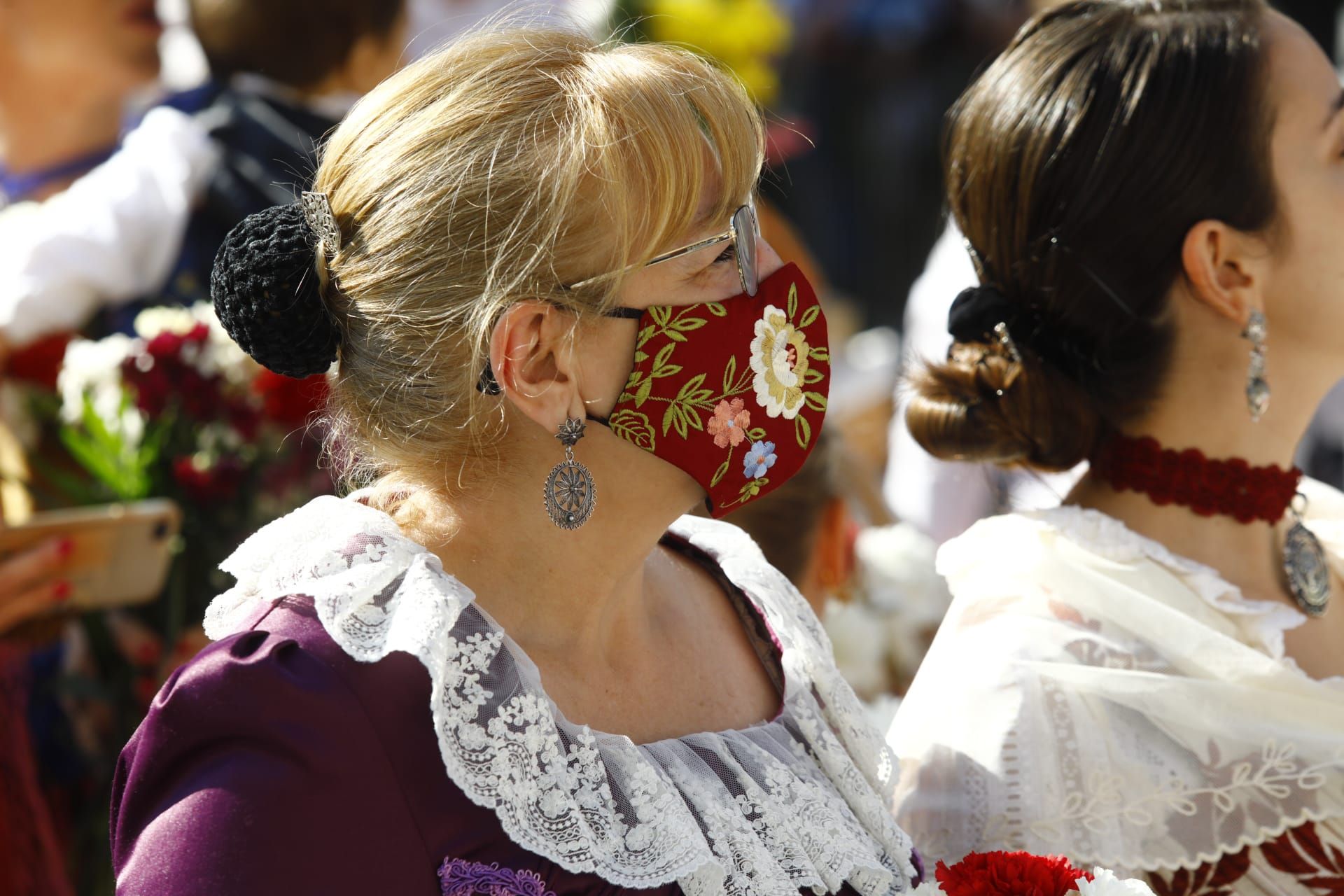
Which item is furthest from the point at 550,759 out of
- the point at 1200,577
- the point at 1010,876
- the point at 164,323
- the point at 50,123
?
the point at 50,123

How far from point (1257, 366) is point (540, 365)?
3.82 ft

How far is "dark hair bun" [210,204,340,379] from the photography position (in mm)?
1527

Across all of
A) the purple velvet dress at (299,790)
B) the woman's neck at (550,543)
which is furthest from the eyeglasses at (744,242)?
the purple velvet dress at (299,790)

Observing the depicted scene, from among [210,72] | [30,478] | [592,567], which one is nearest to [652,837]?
[592,567]

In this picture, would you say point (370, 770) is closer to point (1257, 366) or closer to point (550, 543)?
point (550, 543)

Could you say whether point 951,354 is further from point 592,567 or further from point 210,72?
point 210,72

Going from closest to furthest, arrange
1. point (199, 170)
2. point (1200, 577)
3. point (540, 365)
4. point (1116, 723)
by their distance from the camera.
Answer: point (540, 365) < point (1116, 723) < point (1200, 577) < point (199, 170)

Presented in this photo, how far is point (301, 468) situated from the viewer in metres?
2.68

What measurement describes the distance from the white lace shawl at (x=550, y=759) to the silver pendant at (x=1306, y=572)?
882 mm

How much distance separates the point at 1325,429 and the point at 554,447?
4.26m

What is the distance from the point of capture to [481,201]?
59.1 inches

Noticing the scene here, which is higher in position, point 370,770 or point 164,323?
point 370,770

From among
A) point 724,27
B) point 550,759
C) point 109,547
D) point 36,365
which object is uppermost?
point 550,759

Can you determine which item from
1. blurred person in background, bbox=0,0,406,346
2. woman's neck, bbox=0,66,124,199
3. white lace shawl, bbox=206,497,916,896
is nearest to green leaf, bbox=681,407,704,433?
white lace shawl, bbox=206,497,916,896
